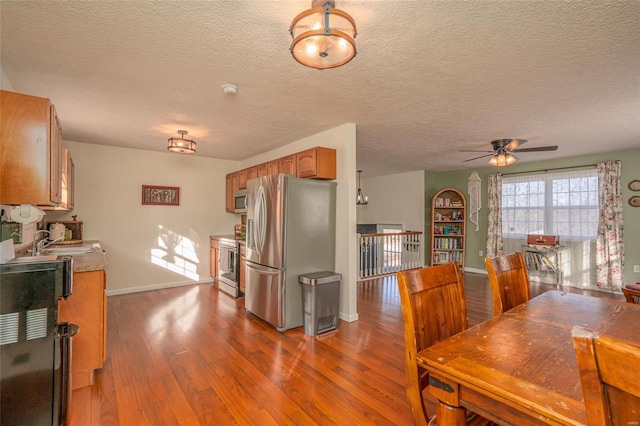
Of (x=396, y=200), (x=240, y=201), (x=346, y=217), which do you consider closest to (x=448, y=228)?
(x=396, y=200)

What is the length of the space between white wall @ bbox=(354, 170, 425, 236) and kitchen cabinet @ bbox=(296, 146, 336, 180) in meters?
4.05

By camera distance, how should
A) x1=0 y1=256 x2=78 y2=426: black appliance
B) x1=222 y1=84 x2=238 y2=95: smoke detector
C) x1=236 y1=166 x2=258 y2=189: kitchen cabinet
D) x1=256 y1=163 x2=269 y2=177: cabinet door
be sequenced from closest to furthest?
x1=0 y1=256 x2=78 y2=426: black appliance → x1=222 y1=84 x2=238 y2=95: smoke detector → x1=256 y1=163 x2=269 y2=177: cabinet door → x1=236 y1=166 x2=258 y2=189: kitchen cabinet

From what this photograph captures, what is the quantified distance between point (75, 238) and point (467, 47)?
534 centimetres

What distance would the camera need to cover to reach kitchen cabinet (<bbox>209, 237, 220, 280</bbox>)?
17.0 ft

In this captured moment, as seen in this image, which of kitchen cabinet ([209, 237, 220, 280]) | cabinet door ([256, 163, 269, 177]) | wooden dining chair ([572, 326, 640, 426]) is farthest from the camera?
kitchen cabinet ([209, 237, 220, 280])

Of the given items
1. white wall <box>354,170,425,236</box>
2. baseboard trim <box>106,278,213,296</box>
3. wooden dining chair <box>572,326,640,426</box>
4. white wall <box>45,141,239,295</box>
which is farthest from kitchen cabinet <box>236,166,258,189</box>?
wooden dining chair <box>572,326,640,426</box>

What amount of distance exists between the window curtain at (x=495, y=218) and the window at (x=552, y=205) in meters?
0.12

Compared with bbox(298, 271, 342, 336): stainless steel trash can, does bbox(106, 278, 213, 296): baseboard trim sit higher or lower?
lower

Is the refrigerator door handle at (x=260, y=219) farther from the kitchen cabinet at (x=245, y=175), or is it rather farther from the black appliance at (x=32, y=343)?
the black appliance at (x=32, y=343)

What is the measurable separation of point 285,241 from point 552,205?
17.3ft

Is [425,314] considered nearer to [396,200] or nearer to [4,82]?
[4,82]

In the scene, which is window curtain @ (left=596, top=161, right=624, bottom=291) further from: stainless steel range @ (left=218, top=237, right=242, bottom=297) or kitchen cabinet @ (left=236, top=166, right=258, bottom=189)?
stainless steel range @ (left=218, top=237, right=242, bottom=297)

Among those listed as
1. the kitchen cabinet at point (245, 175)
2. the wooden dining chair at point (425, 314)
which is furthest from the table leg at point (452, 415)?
the kitchen cabinet at point (245, 175)

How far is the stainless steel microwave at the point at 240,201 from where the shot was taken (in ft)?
16.8
